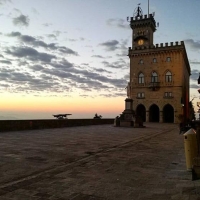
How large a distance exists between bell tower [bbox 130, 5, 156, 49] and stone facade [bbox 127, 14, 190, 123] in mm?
1902

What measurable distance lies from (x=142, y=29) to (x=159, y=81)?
52.3 ft

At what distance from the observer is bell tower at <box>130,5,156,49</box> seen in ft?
201

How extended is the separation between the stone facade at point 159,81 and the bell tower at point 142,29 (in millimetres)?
1902

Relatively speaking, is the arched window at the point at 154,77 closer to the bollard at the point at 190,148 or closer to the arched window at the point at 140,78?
the arched window at the point at 140,78

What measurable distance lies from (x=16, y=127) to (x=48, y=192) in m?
17.6

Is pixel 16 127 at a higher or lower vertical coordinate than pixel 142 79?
lower

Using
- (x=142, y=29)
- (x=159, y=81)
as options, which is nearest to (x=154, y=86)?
(x=159, y=81)

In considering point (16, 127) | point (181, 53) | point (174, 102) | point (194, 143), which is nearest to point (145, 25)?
point (181, 53)

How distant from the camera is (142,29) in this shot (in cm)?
6231

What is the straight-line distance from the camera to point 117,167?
706 centimetres

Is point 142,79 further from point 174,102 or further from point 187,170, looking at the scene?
point 187,170

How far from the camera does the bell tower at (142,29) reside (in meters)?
61.2

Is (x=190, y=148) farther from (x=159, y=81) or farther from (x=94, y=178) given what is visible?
(x=159, y=81)

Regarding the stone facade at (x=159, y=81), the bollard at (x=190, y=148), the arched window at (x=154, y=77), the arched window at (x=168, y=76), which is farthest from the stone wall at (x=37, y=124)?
the arched window at (x=168, y=76)
